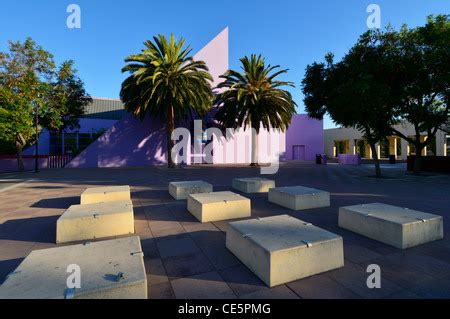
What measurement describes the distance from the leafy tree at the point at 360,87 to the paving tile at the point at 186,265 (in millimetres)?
12102

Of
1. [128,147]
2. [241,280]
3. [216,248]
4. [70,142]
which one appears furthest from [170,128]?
[241,280]

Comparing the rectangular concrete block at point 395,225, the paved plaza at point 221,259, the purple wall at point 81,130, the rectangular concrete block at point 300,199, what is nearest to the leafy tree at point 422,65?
the paved plaza at point 221,259

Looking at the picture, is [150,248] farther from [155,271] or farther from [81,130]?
[81,130]

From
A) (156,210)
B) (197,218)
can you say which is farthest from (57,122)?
(197,218)

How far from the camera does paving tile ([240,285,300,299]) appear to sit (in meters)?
Answer: 2.90

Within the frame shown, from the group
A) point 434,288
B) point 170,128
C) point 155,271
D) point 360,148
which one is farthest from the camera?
point 360,148

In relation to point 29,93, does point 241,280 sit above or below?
below

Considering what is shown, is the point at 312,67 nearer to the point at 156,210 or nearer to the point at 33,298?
the point at 156,210

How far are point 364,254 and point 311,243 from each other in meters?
1.36

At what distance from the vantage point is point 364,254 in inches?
160

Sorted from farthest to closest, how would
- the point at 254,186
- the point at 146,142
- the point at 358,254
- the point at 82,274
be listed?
the point at 146,142
the point at 254,186
the point at 358,254
the point at 82,274

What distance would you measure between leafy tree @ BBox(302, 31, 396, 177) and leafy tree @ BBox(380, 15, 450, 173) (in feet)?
2.29

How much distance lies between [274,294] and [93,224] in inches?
154

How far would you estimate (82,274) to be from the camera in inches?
108
